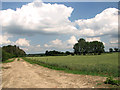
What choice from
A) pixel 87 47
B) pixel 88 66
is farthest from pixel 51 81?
pixel 87 47

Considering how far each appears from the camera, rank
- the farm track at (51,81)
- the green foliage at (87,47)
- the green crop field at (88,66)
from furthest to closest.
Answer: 1. the green foliage at (87,47)
2. the green crop field at (88,66)
3. the farm track at (51,81)

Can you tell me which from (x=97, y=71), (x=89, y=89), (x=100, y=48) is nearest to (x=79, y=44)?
(x=100, y=48)

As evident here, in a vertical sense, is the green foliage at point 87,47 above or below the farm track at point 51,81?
above

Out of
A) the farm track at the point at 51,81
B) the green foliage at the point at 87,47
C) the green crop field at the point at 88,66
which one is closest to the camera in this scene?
the farm track at the point at 51,81

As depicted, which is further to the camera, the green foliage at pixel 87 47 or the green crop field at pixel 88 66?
the green foliage at pixel 87 47

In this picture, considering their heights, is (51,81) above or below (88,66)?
below

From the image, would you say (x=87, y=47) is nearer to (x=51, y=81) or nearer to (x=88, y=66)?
(x=88, y=66)

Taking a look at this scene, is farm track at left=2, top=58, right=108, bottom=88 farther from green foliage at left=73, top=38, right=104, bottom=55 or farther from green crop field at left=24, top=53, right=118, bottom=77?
green foliage at left=73, top=38, right=104, bottom=55

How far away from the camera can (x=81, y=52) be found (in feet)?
330

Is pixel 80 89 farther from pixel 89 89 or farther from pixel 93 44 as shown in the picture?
pixel 93 44

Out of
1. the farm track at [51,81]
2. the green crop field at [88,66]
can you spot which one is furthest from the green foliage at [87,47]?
Result: the farm track at [51,81]

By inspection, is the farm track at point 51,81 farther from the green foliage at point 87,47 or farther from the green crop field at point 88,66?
the green foliage at point 87,47

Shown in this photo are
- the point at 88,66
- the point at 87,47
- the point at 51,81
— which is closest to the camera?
the point at 51,81

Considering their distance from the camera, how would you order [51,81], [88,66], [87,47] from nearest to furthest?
[51,81] < [88,66] < [87,47]
